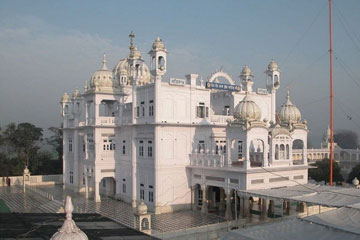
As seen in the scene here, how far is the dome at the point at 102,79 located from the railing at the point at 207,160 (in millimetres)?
9334

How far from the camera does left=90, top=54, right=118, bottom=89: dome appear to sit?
92.3 ft

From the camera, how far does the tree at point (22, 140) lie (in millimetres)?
45375

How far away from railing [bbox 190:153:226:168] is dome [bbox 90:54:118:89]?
933 centimetres

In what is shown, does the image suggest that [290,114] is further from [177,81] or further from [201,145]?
[177,81]

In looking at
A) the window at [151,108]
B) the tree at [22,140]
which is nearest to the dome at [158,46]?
the window at [151,108]

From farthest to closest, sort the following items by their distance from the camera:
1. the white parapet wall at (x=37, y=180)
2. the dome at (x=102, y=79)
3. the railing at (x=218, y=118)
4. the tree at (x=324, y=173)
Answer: the tree at (x=324, y=173)
the white parapet wall at (x=37, y=180)
the dome at (x=102, y=79)
the railing at (x=218, y=118)

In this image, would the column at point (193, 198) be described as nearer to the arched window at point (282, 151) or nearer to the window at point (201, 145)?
the window at point (201, 145)

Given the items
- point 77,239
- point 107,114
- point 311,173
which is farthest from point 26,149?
point 77,239

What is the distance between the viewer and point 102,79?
28.3 metres

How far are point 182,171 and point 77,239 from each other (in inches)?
676

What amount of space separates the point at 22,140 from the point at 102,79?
2308 centimetres

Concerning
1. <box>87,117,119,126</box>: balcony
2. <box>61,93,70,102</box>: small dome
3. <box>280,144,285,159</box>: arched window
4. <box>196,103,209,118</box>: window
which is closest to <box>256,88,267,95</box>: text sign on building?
<box>196,103,209,118</box>: window

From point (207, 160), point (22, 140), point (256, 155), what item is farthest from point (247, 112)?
A: point (22, 140)

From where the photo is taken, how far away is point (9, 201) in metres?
27.4
